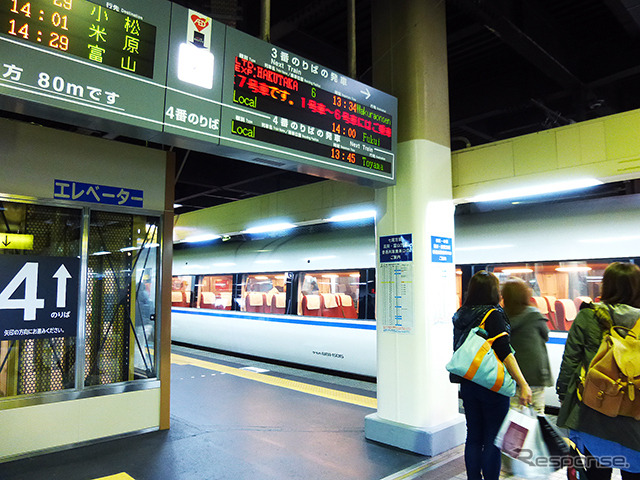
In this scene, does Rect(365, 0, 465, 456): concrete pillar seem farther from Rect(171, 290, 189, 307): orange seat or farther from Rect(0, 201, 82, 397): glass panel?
Rect(171, 290, 189, 307): orange seat

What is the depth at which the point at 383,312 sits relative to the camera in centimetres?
462

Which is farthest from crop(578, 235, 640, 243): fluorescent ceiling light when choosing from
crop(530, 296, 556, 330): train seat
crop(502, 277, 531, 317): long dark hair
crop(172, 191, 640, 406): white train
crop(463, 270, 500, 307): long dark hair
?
crop(463, 270, 500, 307): long dark hair

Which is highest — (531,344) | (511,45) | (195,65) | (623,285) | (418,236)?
(511,45)

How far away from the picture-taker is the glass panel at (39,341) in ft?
14.0

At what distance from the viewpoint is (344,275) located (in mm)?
7656

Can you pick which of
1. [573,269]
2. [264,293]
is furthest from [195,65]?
[264,293]

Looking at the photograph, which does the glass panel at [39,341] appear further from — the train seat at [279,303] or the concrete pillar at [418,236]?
the train seat at [279,303]

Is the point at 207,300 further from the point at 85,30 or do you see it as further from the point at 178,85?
the point at 85,30

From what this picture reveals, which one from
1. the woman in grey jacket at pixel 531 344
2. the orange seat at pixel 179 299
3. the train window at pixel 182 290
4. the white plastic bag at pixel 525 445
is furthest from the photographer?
the orange seat at pixel 179 299

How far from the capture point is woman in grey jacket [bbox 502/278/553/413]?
359 centimetres

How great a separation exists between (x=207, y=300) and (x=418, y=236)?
24.1ft

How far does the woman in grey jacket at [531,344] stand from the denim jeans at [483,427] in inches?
25.7

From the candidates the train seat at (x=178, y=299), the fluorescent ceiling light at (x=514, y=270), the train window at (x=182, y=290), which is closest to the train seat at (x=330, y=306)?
the fluorescent ceiling light at (x=514, y=270)

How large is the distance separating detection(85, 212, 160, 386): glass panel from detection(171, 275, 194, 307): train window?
631 cm
